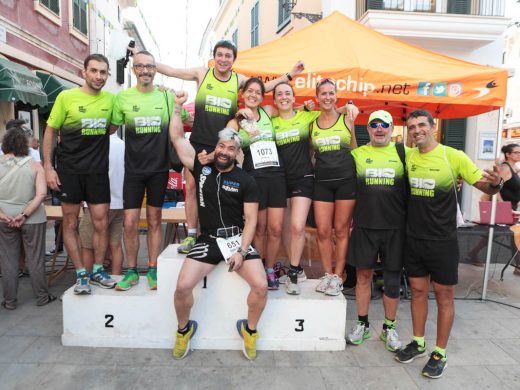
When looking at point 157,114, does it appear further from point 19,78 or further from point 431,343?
point 19,78

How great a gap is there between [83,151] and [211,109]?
3.77 feet

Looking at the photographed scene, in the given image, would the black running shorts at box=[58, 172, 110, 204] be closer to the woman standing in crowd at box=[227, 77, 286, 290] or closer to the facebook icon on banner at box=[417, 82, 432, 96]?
the woman standing in crowd at box=[227, 77, 286, 290]

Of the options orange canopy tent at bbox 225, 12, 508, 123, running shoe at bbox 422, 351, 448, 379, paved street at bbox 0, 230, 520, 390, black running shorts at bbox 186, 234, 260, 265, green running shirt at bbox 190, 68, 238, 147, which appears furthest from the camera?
orange canopy tent at bbox 225, 12, 508, 123

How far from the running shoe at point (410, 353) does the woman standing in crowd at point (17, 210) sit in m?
3.44

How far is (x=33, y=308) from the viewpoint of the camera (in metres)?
3.99

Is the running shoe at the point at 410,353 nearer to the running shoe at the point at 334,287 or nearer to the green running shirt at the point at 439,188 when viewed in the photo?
the running shoe at the point at 334,287

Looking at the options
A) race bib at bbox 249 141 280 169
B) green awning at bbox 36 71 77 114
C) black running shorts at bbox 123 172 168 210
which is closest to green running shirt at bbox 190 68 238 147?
race bib at bbox 249 141 280 169

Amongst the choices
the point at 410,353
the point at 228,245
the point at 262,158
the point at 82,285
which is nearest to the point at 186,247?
the point at 228,245

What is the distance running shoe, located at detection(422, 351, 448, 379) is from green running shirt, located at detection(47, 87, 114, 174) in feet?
10.0

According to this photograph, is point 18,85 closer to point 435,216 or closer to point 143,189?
point 143,189

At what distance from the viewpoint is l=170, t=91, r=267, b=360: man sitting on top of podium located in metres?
2.96

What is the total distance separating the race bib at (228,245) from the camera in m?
2.97

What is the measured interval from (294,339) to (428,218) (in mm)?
1439

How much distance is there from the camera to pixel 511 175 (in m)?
5.57
